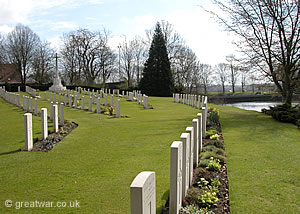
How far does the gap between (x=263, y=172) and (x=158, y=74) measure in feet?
125

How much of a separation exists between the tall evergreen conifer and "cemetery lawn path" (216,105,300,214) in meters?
33.3

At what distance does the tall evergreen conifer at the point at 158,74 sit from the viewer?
4353cm

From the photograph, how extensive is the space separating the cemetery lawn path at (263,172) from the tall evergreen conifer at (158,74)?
33.3 meters

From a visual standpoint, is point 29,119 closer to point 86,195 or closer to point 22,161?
point 22,161

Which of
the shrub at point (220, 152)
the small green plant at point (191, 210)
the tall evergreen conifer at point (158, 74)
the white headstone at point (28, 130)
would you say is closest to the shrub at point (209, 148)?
the shrub at point (220, 152)

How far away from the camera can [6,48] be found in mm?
52625

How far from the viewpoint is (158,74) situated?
143 feet

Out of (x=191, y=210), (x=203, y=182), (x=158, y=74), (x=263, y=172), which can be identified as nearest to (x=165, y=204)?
(x=191, y=210)

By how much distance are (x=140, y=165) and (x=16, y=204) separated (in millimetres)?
2756

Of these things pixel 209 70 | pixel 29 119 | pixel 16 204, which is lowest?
pixel 16 204

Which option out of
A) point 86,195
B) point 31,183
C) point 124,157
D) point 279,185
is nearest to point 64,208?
point 86,195

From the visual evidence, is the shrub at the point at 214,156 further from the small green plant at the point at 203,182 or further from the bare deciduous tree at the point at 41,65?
the bare deciduous tree at the point at 41,65

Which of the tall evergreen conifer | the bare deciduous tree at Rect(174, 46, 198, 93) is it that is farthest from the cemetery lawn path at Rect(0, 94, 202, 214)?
the bare deciduous tree at Rect(174, 46, 198, 93)

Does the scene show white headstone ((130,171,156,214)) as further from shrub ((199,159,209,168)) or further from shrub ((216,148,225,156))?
shrub ((216,148,225,156))
